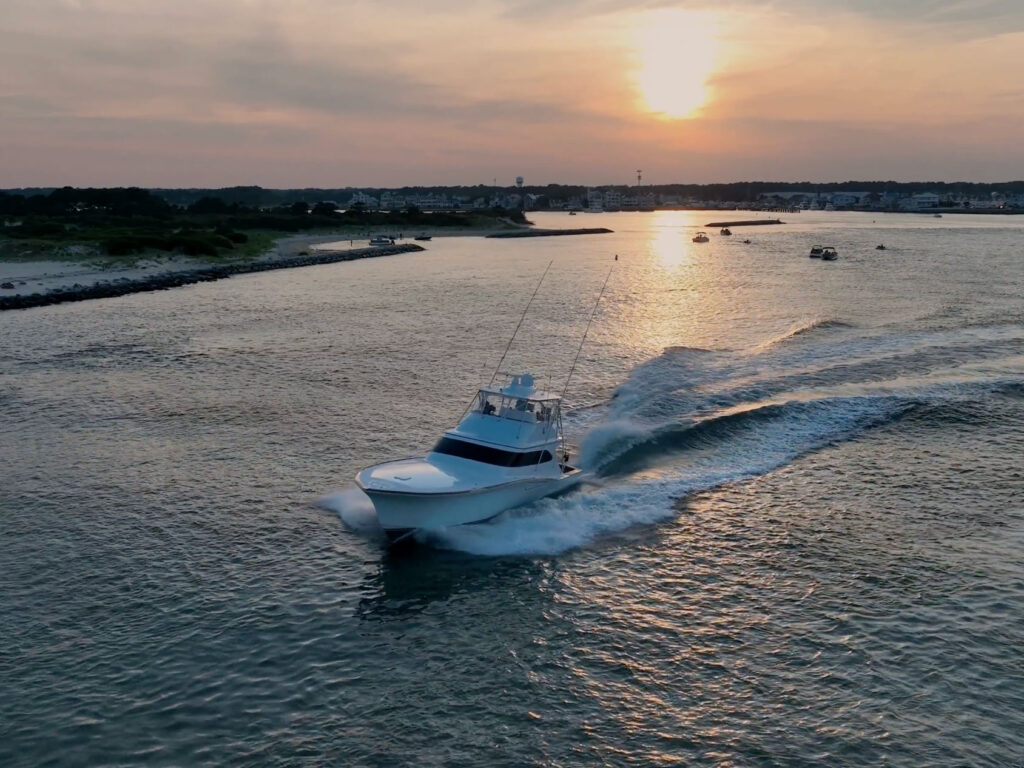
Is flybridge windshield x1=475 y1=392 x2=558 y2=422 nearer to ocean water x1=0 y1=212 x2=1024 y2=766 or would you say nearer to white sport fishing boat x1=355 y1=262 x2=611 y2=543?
white sport fishing boat x1=355 y1=262 x2=611 y2=543

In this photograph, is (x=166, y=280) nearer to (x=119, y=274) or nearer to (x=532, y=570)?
(x=119, y=274)

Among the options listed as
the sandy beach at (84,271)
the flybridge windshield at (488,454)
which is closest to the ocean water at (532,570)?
the flybridge windshield at (488,454)

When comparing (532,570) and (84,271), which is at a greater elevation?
(84,271)

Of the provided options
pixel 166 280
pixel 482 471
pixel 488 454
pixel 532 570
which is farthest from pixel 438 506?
pixel 166 280

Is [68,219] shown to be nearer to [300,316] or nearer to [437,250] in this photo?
[437,250]

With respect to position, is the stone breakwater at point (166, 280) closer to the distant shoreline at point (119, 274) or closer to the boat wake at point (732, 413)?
the distant shoreline at point (119, 274)

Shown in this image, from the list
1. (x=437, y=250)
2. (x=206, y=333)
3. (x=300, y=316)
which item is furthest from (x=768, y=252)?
(x=206, y=333)
